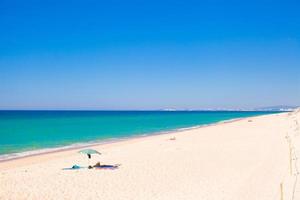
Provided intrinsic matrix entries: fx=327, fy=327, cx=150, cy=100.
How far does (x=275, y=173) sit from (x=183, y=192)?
4.45 meters

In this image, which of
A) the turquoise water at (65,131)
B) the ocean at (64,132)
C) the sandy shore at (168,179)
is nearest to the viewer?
the sandy shore at (168,179)

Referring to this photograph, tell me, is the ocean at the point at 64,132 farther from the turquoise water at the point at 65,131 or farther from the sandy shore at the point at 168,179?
the sandy shore at the point at 168,179

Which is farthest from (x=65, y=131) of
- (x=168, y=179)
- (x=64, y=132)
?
(x=168, y=179)

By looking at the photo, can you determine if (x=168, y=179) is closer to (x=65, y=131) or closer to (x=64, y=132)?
(x=64, y=132)

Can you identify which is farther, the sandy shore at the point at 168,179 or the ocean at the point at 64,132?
the ocean at the point at 64,132

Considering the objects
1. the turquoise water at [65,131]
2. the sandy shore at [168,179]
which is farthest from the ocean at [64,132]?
the sandy shore at [168,179]

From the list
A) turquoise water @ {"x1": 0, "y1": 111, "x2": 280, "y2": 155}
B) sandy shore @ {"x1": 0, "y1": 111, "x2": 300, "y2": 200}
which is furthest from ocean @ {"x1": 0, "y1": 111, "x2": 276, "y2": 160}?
sandy shore @ {"x1": 0, "y1": 111, "x2": 300, "y2": 200}

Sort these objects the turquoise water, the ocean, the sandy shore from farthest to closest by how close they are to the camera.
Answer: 1. the turquoise water
2. the ocean
3. the sandy shore

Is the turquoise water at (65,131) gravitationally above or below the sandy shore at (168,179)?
below

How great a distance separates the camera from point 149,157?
1803cm

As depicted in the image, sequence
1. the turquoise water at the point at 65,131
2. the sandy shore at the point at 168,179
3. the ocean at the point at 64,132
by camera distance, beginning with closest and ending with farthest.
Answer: the sandy shore at the point at 168,179
the ocean at the point at 64,132
the turquoise water at the point at 65,131

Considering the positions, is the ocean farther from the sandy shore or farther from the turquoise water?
the sandy shore

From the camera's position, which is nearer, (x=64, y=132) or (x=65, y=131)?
(x=64, y=132)

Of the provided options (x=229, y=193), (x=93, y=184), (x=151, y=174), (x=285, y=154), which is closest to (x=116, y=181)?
(x=93, y=184)
